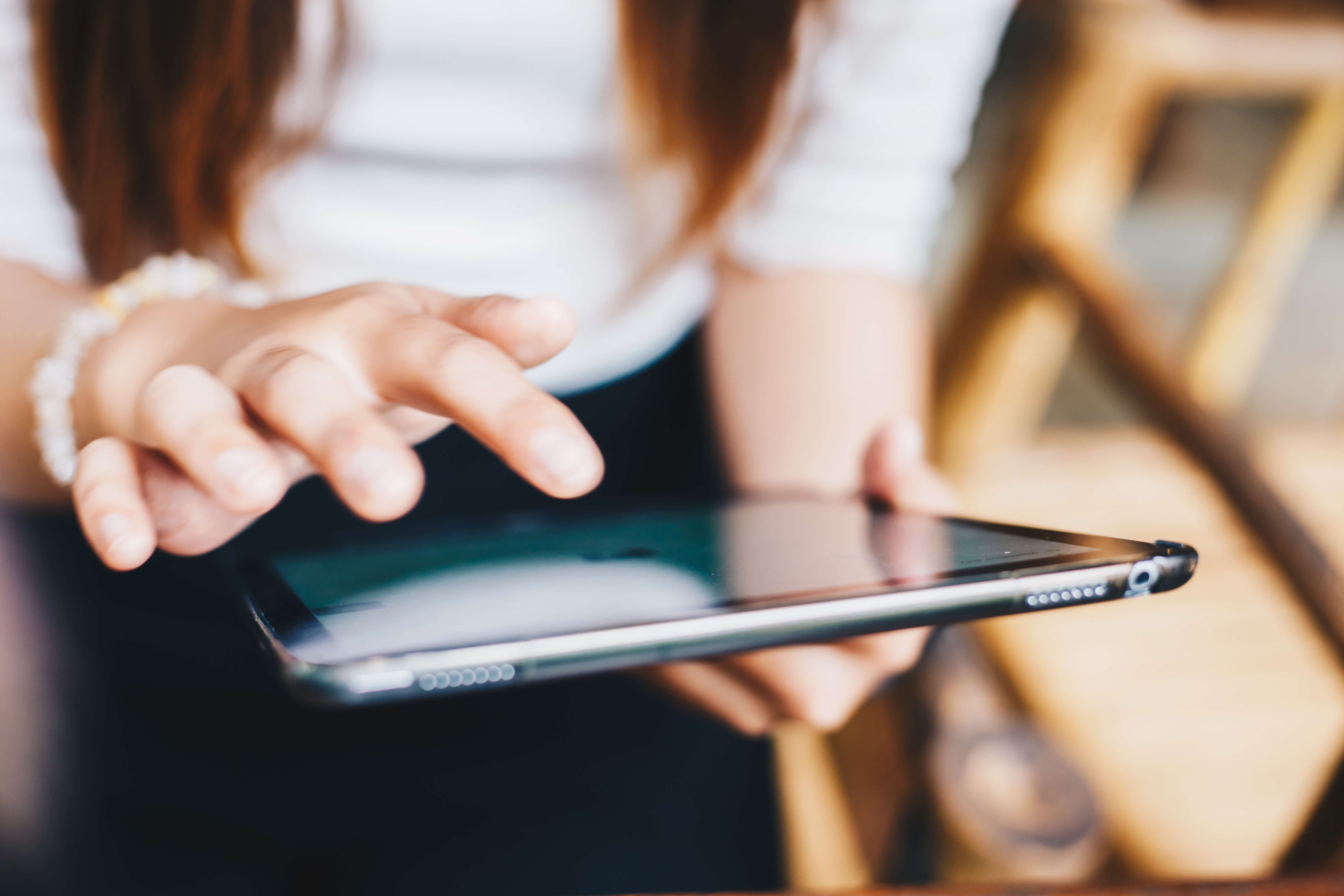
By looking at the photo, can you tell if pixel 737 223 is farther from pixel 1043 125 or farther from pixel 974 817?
pixel 974 817

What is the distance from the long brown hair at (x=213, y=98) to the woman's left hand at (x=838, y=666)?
0.62ft

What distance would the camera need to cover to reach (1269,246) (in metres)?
0.94

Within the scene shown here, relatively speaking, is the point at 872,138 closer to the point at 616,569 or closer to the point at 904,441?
the point at 904,441

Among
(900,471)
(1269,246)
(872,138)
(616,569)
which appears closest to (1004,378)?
(1269,246)

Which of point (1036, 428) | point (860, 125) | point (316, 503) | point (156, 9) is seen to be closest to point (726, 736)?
point (316, 503)

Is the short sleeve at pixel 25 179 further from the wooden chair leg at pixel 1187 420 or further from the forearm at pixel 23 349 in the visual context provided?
the wooden chair leg at pixel 1187 420

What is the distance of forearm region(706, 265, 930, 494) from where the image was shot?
0.56 m

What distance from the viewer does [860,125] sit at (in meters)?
0.54

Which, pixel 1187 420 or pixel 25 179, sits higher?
pixel 25 179

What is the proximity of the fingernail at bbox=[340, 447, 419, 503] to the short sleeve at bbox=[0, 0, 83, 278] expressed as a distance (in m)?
0.34

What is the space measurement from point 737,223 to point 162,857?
1.74 feet

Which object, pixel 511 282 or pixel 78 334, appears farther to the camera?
pixel 511 282

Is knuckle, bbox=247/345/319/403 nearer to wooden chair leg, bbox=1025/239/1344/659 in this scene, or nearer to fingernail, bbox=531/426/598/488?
fingernail, bbox=531/426/598/488

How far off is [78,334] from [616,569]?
0.75 ft
